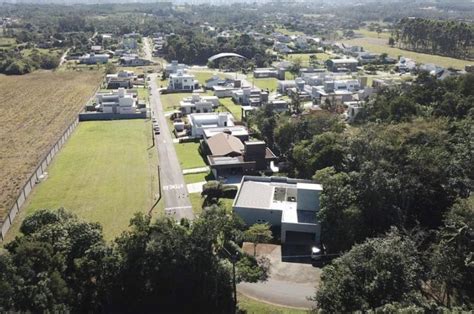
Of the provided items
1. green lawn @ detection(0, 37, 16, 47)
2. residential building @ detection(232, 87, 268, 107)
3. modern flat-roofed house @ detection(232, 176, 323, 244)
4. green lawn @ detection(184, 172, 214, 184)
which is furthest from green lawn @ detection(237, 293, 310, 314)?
green lawn @ detection(0, 37, 16, 47)

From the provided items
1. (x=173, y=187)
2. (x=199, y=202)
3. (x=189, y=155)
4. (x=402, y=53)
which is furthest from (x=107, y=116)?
(x=402, y=53)

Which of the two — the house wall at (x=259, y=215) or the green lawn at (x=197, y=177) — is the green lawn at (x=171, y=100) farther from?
the house wall at (x=259, y=215)

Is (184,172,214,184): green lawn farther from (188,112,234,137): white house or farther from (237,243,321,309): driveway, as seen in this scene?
(237,243,321,309): driveway

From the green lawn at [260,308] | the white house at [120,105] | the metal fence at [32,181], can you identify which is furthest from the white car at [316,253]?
the white house at [120,105]

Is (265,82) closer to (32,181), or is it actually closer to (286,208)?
(32,181)

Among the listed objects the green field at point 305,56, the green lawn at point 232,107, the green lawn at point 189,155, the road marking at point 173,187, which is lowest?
the green field at point 305,56
